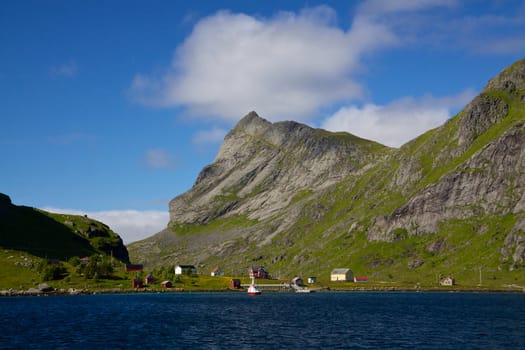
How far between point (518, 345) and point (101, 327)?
223ft

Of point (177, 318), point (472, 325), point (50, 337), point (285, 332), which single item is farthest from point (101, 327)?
point (472, 325)

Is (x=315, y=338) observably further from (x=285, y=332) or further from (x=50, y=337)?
(x=50, y=337)

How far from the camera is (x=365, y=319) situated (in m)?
114

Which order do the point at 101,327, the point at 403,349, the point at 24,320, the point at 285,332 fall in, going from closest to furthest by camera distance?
the point at 403,349, the point at 285,332, the point at 101,327, the point at 24,320

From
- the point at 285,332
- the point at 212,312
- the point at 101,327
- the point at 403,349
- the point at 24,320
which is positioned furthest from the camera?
the point at 212,312

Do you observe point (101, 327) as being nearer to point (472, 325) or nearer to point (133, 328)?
point (133, 328)

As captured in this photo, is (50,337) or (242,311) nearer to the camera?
(50,337)

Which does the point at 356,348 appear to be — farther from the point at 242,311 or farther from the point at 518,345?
the point at 242,311

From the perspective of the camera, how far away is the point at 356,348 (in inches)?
2913

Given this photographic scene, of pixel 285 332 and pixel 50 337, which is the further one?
pixel 285 332

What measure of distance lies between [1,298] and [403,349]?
155 metres

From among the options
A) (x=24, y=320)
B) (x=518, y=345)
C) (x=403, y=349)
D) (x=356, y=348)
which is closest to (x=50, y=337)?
(x=24, y=320)

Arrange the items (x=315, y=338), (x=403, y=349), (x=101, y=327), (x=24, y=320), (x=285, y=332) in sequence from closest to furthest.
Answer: (x=403, y=349) < (x=315, y=338) < (x=285, y=332) < (x=101, y=327) < (x=24, y=320)

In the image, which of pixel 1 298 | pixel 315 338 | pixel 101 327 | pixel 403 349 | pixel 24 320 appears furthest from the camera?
pixel 1 298
